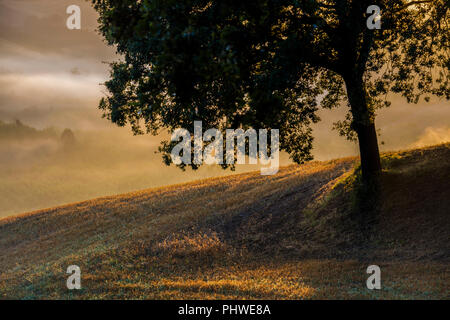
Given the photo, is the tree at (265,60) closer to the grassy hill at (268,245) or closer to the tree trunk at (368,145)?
the tree trunk at (368,145)

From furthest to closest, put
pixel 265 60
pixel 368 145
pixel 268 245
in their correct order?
pixel 368 145 → pixel 268 245 → pixel 265 60

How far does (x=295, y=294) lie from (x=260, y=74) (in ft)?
26.0

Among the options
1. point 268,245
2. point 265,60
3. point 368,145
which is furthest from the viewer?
point 368,145

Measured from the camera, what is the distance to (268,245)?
19.1 meters

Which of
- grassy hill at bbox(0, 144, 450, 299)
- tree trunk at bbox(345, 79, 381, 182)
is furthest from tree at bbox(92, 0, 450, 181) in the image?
grassy hill at bbox(0, 144, 450, 299)

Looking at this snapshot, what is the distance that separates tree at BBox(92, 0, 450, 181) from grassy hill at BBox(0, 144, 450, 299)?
9.94ft

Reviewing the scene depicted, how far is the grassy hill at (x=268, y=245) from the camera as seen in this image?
13.1 meters

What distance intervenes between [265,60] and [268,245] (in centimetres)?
848

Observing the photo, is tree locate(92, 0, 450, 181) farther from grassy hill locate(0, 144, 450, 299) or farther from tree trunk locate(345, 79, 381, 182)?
grassy hill locate(0, 144, 450, 299)

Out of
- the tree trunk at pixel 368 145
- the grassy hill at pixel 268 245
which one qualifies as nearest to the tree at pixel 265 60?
the tree trunk at pixel 368 145

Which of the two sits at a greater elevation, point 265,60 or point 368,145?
point 265,60

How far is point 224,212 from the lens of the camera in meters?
24.8

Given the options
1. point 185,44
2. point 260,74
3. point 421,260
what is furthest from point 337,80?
point 185,44

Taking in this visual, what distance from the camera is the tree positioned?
38.1 ft
